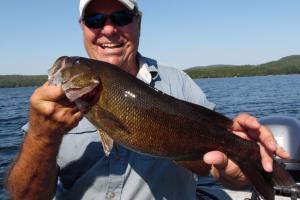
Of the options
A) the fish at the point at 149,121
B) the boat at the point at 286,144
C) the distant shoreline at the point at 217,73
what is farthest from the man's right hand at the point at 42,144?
the distant shoreline at the point at 217,73

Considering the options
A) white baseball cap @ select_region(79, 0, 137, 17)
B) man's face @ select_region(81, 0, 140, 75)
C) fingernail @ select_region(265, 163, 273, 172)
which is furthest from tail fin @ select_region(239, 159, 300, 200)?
white baseball cap @ select_region(79, 0, 137, 17)

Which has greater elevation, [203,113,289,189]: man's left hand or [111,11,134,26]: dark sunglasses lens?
[111,11,134,26]: dark sunglasses lens

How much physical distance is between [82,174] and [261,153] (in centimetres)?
171

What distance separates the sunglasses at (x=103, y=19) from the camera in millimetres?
4199

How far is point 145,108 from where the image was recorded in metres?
3.45

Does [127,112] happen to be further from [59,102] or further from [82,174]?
[82,174]

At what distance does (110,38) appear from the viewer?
167 inches

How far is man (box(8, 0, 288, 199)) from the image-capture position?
326 cm

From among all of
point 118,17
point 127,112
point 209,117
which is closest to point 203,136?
point 209,117

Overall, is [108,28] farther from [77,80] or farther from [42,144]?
[42,144]

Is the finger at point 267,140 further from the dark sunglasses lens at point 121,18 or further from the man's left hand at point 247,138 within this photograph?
the dark sunglasses lens at point 121,18

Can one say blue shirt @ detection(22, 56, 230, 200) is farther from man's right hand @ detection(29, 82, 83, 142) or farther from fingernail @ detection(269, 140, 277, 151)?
fingernail @ detection(269, 140, 277, 151)

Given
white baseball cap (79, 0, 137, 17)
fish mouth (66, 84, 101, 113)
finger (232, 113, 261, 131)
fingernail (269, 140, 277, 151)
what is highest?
white baseball cap (79, 0, 137, 17)

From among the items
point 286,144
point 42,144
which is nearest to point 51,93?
point 42,144
